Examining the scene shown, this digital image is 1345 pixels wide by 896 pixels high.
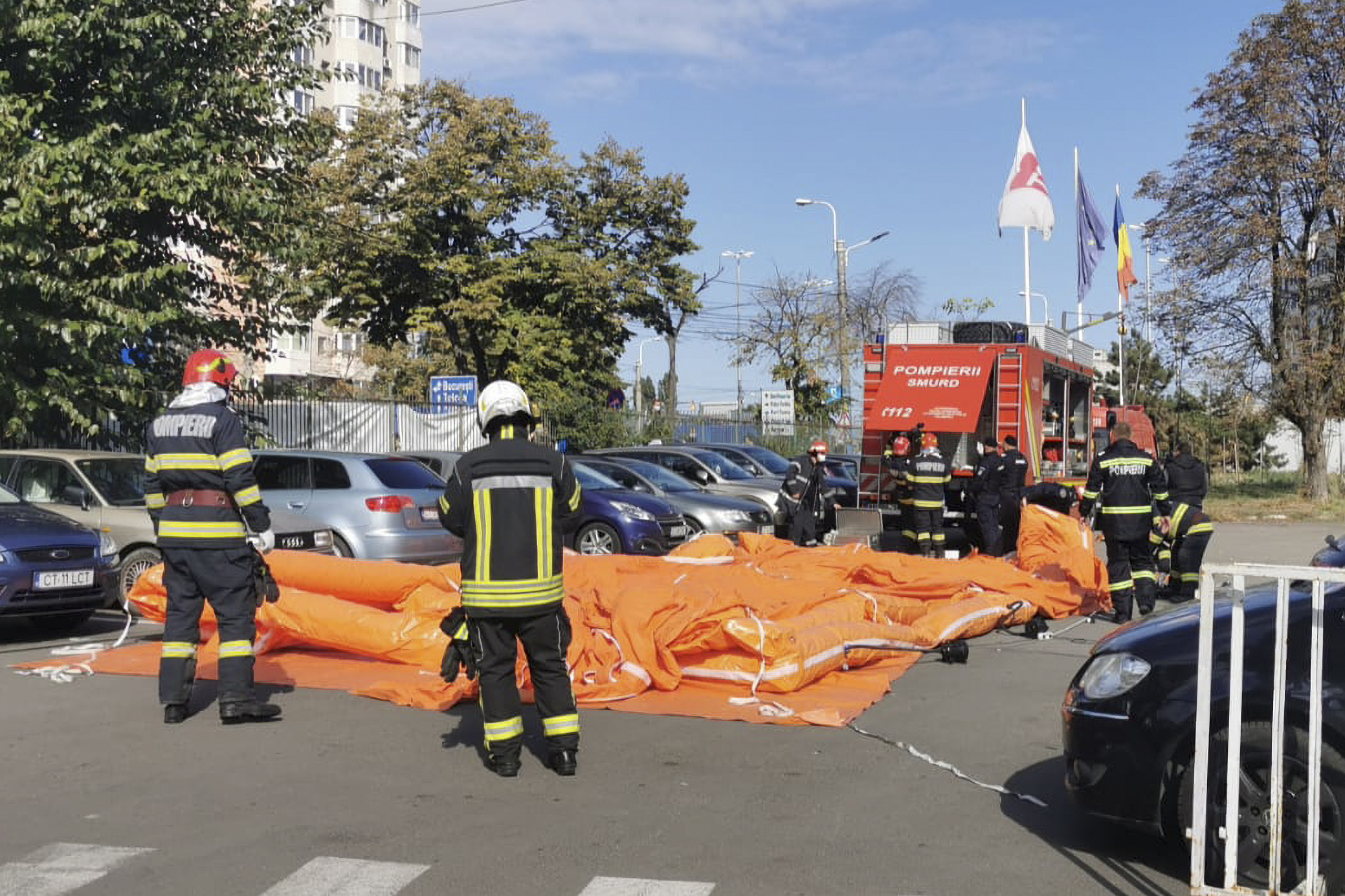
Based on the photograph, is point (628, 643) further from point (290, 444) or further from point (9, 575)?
point (290, 444)

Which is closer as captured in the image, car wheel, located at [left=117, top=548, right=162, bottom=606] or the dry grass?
car wheel, located at [left=117, top=548, right=162, bottom=606]

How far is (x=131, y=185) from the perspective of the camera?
1565 cm

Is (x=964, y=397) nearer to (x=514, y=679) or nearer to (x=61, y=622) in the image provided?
(x=61, y=622)

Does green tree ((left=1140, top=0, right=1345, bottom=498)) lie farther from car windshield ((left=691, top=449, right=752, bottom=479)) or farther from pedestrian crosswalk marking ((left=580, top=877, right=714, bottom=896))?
pedestrian crosswalk marking ((left=580, top=877, right=714, bottom=896))

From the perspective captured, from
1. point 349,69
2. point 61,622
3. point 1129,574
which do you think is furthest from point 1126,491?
point 349,69

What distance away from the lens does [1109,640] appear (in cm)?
543

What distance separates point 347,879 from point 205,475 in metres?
3.29

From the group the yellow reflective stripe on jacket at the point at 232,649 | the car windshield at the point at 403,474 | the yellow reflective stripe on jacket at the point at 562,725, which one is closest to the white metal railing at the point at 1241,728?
the yellow reflective stripe on jacket at the point at 562,725

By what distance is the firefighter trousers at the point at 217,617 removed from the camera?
7523 mm

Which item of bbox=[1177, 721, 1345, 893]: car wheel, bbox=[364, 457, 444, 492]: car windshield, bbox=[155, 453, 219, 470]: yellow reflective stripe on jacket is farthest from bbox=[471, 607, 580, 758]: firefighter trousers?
Result: bbox=[364, 457, 444, 492]: car windshield

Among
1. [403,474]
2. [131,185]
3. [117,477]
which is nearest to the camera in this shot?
[117,477]

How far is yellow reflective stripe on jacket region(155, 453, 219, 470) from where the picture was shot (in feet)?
24.6

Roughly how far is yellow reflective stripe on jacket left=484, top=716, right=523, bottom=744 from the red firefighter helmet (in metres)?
2.75

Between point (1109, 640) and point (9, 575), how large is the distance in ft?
27.6
